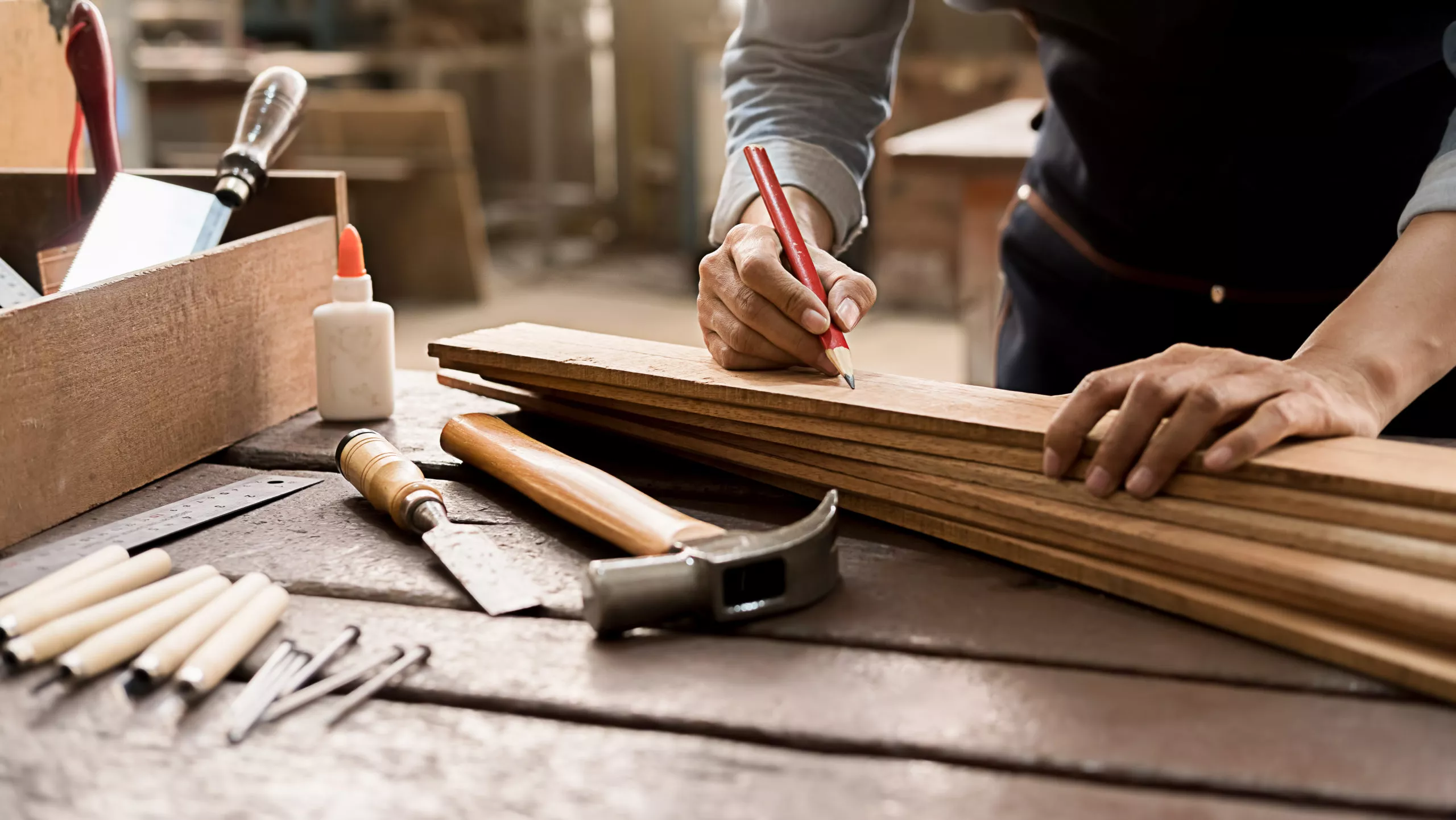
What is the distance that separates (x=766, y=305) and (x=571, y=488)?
280 mm

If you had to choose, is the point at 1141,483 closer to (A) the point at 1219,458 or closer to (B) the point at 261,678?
(A) the point at 1219,458

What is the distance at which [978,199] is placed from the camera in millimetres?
2643

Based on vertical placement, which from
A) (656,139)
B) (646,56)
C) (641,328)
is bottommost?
(641,328)

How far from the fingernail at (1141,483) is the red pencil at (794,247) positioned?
0.28 metres

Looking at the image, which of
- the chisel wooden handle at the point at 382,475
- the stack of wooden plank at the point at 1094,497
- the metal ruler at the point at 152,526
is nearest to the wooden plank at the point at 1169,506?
the stack of wooden plank at the point at 1094,497

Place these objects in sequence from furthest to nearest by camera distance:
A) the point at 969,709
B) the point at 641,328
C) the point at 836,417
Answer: the point at 641,328 < the point at 836,417 < the point at 969,709

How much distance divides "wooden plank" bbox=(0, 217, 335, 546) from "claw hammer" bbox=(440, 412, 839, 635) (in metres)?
0.41

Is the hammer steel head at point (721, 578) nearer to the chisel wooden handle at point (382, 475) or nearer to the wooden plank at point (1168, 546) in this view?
the wooden plank at point (1168, 546)

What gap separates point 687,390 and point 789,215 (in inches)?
9.3

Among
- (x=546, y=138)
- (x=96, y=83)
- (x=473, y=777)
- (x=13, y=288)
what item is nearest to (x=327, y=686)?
(x=473, y=777)

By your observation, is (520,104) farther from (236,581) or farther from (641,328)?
(236,581)

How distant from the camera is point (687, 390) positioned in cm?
112

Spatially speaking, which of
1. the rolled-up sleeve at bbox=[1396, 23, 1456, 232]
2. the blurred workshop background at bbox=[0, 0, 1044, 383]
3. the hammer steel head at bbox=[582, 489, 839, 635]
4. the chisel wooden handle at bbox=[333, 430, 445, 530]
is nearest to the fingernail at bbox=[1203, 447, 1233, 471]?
the hammer steel head at bbox=[582, 489, 839, 635]

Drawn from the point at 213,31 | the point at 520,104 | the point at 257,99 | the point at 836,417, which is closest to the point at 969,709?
the point at 836,417
